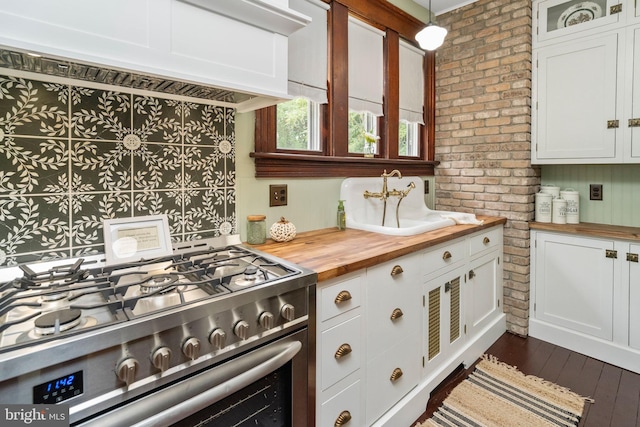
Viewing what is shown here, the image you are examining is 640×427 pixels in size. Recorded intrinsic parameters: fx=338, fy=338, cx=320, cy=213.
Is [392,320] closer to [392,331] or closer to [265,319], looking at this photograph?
[392,331]

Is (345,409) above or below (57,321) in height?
below

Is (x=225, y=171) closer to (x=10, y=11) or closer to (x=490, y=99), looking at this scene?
(x=10, y=11)

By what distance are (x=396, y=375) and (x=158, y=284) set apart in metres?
1.18

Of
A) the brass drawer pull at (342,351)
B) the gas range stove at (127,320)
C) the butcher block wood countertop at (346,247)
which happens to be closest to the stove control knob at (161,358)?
the gas range stove at (127,320)

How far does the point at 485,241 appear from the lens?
2.37 meters

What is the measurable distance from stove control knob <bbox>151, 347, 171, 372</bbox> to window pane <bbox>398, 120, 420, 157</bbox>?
244cm

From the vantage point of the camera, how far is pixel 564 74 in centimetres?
236

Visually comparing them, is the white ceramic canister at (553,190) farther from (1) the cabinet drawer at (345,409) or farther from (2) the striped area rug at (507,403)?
(1) the cabinet drawer at (345,409)

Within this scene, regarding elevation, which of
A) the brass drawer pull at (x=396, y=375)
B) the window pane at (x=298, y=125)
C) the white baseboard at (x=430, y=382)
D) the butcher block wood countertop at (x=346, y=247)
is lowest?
the white baseboard at (x=430, y=382)

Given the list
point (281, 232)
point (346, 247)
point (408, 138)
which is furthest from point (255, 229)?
point (408, 138)

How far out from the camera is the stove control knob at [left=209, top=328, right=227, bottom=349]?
3.00ft

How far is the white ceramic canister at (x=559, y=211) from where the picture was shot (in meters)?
2.47

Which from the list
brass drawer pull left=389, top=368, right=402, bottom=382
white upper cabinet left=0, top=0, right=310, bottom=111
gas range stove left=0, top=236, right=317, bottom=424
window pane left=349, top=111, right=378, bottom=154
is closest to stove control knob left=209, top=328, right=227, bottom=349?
gas range stove left=0, top=236, right=317, bottom=424

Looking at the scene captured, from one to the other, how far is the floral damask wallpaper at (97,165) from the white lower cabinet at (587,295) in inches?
91.1
